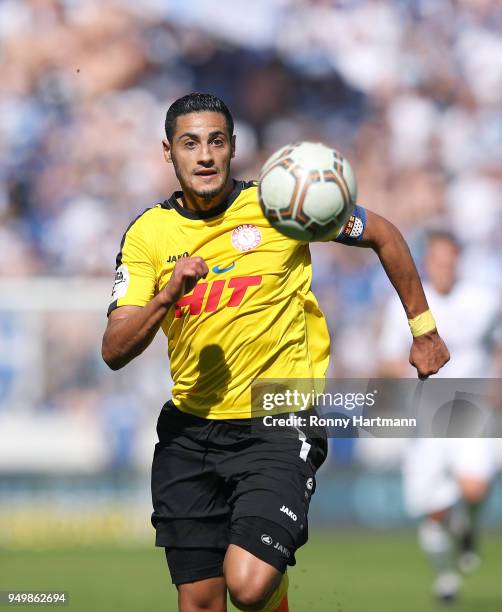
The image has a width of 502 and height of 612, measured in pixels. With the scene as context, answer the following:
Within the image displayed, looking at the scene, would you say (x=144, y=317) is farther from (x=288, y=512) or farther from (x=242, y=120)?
(x=242, y=120)

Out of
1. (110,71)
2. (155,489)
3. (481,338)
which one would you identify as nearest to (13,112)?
(110,71)

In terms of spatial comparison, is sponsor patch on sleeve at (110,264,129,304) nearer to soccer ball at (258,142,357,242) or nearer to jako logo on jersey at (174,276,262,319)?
jako logo on jersey at (174,276,262,319)

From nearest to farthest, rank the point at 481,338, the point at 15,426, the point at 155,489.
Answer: the point at 155,489 < the point at 481,338 < the point at 15,426

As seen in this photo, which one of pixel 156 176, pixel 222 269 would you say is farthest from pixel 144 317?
pixel 156 176

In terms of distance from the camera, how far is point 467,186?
14773 millimetres

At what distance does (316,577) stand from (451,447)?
5.41 ft

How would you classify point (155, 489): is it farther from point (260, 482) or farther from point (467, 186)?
point (467, 186)

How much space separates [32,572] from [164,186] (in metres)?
6.22

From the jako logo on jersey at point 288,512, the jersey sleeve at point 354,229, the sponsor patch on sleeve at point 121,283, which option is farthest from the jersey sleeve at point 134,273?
the jako logo on jersey at point 288,512

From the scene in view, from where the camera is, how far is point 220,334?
525 cm

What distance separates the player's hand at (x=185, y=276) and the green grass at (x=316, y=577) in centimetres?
381

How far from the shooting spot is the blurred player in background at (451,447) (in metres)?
9.59
